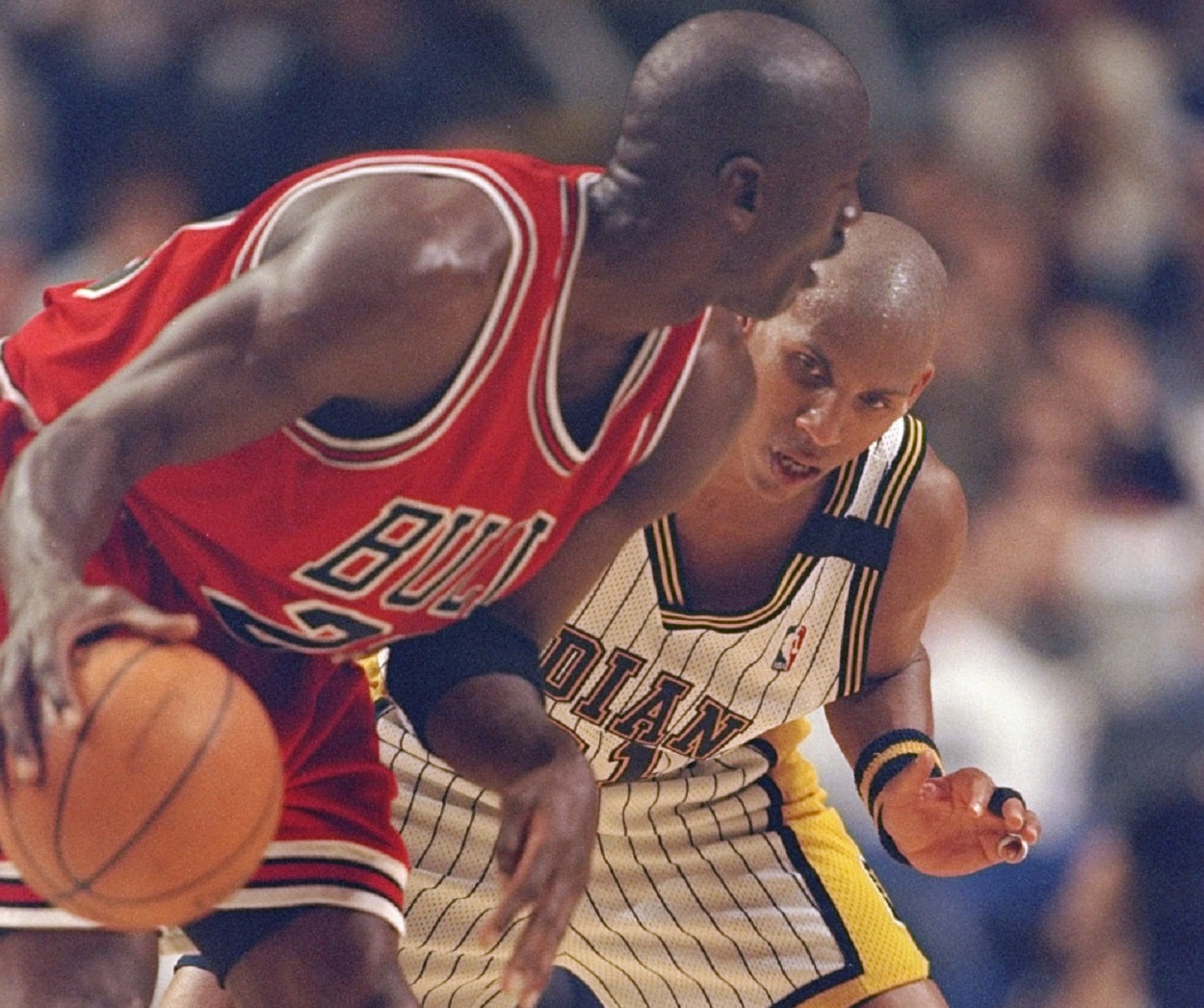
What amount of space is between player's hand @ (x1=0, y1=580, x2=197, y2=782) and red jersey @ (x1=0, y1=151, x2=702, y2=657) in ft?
1.56

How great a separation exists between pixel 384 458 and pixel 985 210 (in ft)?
14.0

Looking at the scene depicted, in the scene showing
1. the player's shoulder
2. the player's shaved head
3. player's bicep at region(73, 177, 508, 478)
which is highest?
player's bicep at region(73, 177, 508, 478)

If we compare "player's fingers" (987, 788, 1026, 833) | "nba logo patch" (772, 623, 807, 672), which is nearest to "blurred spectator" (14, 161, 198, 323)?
"nba logo patch" (772, 623, 807, 672)

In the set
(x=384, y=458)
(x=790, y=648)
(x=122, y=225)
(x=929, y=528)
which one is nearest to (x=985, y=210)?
(x=122, y=225)

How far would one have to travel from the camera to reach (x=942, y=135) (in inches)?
258

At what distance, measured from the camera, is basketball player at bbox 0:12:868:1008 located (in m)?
2.31

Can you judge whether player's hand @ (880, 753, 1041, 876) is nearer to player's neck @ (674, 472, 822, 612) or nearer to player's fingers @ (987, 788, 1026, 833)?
player's fingers @ (987, 788, 1026, 833)

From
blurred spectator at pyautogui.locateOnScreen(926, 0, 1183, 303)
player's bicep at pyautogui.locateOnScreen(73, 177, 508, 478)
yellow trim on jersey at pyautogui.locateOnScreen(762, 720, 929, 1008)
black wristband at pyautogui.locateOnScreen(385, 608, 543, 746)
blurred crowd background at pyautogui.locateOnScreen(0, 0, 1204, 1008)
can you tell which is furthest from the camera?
blurred spectator at pyautogui.locateOnScreen(926, 0, 1183, 303)

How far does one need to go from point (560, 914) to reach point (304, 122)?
13.2 ft

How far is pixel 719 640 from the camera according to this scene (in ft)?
12.4

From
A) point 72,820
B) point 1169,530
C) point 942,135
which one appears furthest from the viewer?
point 942,135

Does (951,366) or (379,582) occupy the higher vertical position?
(379,582)

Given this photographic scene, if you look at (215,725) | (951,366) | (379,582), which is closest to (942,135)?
(951,366)

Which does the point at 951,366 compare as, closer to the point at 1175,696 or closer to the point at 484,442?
the point at 1175,696
